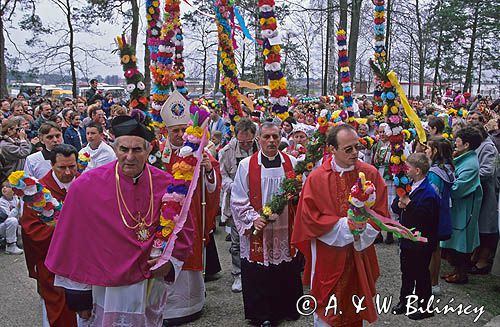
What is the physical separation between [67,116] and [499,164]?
8227 millimetres

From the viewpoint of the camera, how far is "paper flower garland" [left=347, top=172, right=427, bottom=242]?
369 cm

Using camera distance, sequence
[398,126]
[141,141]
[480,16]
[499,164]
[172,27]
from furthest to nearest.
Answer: [480,16] → [172,27] → [499,164] → [398,126] → [141,141]

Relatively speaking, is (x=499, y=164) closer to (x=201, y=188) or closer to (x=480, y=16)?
(x=201, y=188)

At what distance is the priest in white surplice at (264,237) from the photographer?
5.38 meters

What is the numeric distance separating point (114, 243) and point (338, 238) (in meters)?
1.80

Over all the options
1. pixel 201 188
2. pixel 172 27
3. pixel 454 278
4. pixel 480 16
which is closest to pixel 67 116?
pixel 172 27

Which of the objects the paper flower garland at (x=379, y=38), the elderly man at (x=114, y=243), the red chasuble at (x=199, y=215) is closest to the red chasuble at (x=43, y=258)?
the elderly man at (x=114, y=243)

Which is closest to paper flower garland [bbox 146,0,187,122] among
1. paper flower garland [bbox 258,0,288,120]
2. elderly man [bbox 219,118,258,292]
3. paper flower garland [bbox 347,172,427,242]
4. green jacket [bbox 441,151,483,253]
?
elderly man [bbox 219,118,258,292]

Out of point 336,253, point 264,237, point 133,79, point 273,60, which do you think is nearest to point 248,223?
point 264,237

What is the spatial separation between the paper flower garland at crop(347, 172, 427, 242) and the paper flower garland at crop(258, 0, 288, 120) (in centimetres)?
324

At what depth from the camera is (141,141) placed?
356 cm

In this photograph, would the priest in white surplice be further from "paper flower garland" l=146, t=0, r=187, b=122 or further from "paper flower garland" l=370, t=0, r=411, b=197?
"paper flower garland" l=146, t=0, r=187, b=122

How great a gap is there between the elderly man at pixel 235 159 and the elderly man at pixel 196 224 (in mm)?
688

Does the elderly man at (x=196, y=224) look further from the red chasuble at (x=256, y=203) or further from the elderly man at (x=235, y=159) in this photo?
the elderly man at (x=235, y=159)
